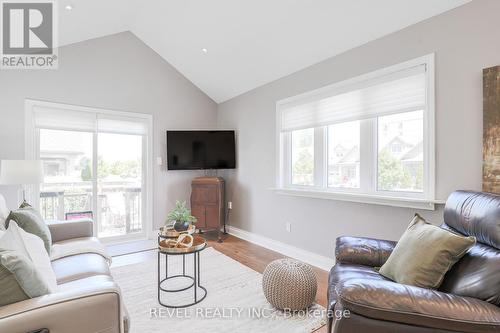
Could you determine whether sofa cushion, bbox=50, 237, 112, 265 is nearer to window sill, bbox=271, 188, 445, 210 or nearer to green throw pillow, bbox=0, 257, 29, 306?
green throw pillow, bbox=0, 257, 29, 306

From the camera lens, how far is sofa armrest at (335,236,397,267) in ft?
5.85

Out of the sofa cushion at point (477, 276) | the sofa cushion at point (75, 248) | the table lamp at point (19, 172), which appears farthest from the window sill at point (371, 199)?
the table lamp at point (19, 172)

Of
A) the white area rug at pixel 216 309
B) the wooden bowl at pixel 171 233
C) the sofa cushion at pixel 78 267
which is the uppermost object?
the wooden bowl at pixel 171 233

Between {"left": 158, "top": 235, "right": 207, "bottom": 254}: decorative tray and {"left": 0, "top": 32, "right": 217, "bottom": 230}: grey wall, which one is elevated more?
{"left": 0, "top": 32, "right": 217, "bottom": 230}: grey wall

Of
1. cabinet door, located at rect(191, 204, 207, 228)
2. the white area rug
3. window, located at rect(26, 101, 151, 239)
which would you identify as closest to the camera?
the white area rug

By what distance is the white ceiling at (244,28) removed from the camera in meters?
2.36

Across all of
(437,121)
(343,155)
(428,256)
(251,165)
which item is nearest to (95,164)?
(251,165)

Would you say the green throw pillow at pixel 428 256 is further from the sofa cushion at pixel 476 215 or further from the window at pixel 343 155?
the window at pixel 343 155

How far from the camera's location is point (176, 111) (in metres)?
4.41

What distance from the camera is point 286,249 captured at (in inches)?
136

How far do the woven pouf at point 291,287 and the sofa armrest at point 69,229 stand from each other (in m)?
1.82

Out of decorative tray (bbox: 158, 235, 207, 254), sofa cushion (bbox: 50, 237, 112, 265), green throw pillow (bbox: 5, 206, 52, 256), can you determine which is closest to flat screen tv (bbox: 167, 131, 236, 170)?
sofa cushion (bbox: 50, 237, 112, 265)

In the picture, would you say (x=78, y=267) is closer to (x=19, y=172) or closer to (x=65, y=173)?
(x=19, y=172)

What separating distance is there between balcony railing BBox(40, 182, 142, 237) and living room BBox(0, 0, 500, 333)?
2cm
